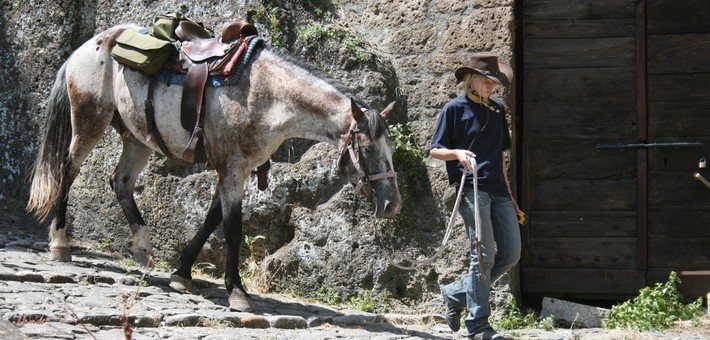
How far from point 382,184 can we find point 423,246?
155 cm

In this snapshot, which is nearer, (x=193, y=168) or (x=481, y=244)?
(x=481, y=244)

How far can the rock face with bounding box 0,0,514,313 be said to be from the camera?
296 inches

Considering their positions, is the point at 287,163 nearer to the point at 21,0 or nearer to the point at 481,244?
the point at 481,244

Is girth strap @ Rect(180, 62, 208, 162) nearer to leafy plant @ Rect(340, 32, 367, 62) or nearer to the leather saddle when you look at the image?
the leather saddle

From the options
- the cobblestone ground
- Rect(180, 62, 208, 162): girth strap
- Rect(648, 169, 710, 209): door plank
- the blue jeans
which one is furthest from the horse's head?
Rect(648, 169, 710, 209): door plank

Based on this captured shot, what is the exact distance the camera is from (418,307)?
7.47 meters

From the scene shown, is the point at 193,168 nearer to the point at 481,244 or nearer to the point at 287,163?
the point at 287,163

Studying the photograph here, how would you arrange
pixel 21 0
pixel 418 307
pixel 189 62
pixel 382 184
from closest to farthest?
pixel 382 184
pixel 189 62
pixel 418 307
pixel 21 0

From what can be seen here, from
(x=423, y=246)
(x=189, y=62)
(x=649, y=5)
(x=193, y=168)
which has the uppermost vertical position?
(x=649, y=5)

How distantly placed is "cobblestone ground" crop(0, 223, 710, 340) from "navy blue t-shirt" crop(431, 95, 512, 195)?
3.60ft

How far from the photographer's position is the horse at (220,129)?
616cm

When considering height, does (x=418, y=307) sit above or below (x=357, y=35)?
below

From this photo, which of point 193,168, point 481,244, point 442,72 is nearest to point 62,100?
point 193,168

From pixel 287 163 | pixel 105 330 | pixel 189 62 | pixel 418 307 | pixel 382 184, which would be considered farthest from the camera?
pixel 287 163
